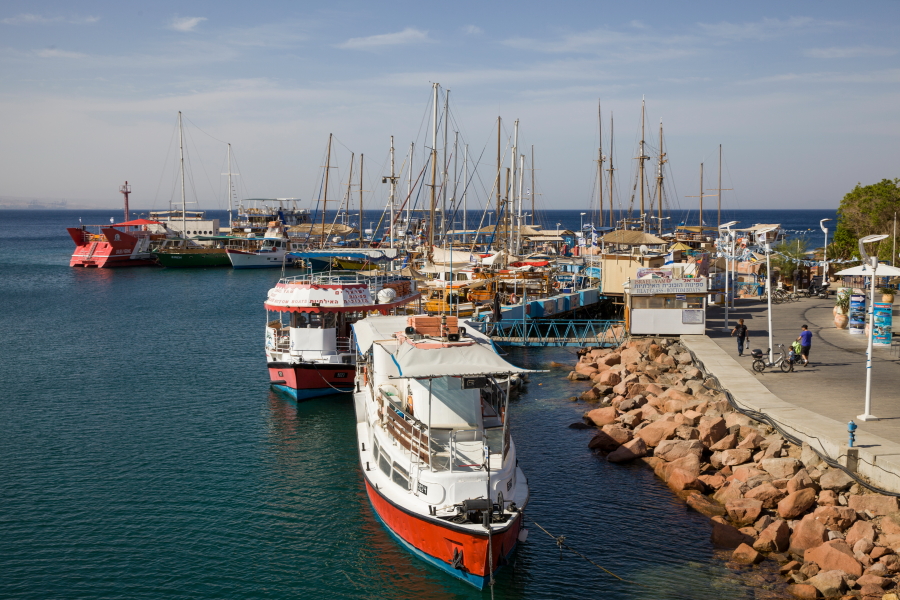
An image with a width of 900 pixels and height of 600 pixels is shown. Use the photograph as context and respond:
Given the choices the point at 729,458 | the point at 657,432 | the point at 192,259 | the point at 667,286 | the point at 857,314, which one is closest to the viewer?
the point at 729,458

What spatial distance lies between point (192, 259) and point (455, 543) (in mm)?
103951

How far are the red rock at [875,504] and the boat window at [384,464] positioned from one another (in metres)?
12.1

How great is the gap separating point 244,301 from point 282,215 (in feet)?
229

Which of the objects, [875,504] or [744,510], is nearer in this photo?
[875,504]

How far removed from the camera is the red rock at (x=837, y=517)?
18750 millimetres

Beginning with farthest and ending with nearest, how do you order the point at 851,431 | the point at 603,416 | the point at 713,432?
the point at 603,416 → the point at 713,432 → the point at 851,431

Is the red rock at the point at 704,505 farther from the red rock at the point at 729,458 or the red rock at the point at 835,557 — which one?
the red rock at the point at 835,557

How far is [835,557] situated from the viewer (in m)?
17.5

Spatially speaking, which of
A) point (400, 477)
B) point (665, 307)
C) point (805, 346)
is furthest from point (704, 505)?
point (665, 307)

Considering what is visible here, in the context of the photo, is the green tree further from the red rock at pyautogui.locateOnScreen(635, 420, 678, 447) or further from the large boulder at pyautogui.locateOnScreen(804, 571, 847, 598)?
the large boulder at pyautogui.locateOnScreen(804, 571, 847, 598)

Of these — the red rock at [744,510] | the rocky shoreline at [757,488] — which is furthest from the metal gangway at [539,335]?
the red rock at [744,510]

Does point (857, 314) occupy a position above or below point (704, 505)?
above

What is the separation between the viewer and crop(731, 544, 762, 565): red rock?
61.6 feet

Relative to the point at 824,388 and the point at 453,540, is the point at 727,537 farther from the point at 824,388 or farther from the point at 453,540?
the point at 824,388
